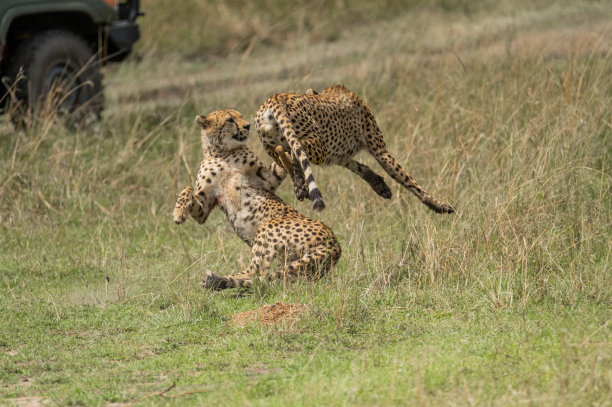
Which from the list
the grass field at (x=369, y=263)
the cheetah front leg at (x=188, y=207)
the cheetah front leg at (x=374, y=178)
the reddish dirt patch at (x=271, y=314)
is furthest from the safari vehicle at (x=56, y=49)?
the reddish dirt patch at (x=271, y=314)

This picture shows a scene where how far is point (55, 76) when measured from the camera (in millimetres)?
9273

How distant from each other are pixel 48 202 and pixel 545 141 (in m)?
3.82

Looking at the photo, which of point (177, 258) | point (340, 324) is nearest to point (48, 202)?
point (177, 258)

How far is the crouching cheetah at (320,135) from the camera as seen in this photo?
5.12 m

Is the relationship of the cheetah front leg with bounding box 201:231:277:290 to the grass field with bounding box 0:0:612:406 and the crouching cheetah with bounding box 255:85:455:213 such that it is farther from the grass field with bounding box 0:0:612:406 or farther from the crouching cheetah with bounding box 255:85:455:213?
the crouching cheetah with bounding box 255:85:455:213

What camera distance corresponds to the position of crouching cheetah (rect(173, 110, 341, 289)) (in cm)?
537

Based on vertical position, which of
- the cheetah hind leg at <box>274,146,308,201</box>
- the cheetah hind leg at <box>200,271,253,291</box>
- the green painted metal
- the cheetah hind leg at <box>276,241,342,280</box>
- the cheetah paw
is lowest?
the cheetah hind leg at <box>200,271,253,291</box>

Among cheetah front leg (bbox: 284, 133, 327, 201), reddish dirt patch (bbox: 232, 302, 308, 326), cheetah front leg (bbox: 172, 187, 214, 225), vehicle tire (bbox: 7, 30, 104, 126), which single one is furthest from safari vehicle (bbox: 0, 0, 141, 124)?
reddish dirt patch (bbox: 232, 302, 308, 326)

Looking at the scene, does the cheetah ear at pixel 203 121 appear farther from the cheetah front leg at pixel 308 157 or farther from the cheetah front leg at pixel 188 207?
the cheetah front leg at pixel 308 157

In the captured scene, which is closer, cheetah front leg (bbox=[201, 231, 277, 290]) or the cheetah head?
cheetah front leg (bbox=[201, 231, 277, 290])

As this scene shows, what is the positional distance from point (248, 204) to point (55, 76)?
14.2 ft

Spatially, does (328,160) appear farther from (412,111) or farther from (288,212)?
(412,111)

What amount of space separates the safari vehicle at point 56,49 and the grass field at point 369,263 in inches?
14.1

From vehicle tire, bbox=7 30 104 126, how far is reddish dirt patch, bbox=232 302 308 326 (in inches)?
163
